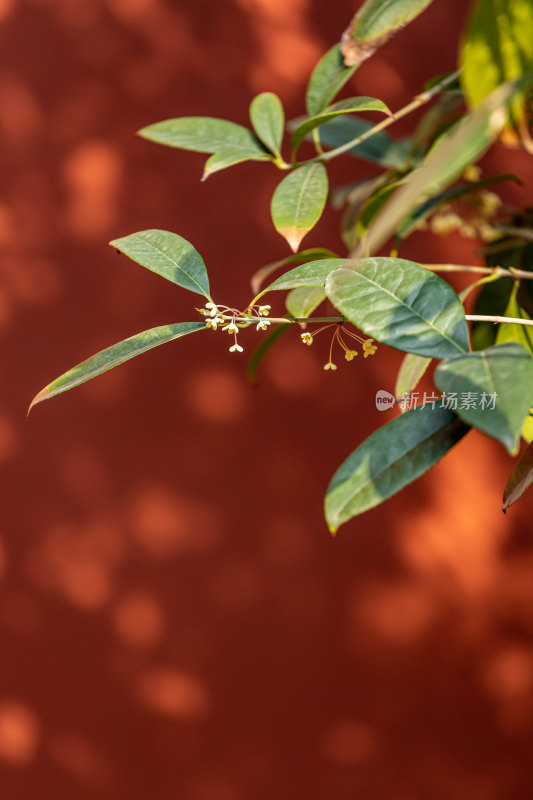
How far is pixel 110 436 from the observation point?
1168mm

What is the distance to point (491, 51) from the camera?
307mm

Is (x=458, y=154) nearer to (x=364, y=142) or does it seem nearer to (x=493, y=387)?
(x=493, y=387)

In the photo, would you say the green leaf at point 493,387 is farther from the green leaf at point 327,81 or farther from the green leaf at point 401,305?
the green leaf at point 327,81

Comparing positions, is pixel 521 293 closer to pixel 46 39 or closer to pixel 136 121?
pixel 136 121

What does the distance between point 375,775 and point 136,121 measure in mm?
1324

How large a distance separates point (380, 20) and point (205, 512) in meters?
Result: 0.88

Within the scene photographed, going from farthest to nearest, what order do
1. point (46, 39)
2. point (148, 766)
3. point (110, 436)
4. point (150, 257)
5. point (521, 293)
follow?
point (148, 766) < point (110, 436) < point (46, 39) < point (521, 293) < point (150, 257)

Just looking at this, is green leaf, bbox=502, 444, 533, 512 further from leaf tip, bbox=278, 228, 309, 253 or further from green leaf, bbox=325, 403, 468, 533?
leaf tip, bbox=278, 228, 309, 253

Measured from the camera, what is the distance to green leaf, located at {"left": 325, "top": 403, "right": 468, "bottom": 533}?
40 cm

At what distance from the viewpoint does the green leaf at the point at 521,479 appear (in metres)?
0.50

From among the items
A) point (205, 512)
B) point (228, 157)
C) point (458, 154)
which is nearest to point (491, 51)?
point (458, 154)

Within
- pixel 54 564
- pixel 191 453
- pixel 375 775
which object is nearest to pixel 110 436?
pixel 191 453

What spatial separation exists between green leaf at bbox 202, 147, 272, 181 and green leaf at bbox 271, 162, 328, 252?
0.15 ft

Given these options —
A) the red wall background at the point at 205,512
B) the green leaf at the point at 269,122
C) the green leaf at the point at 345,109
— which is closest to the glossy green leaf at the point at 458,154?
the green leaf at the point at 345,109
